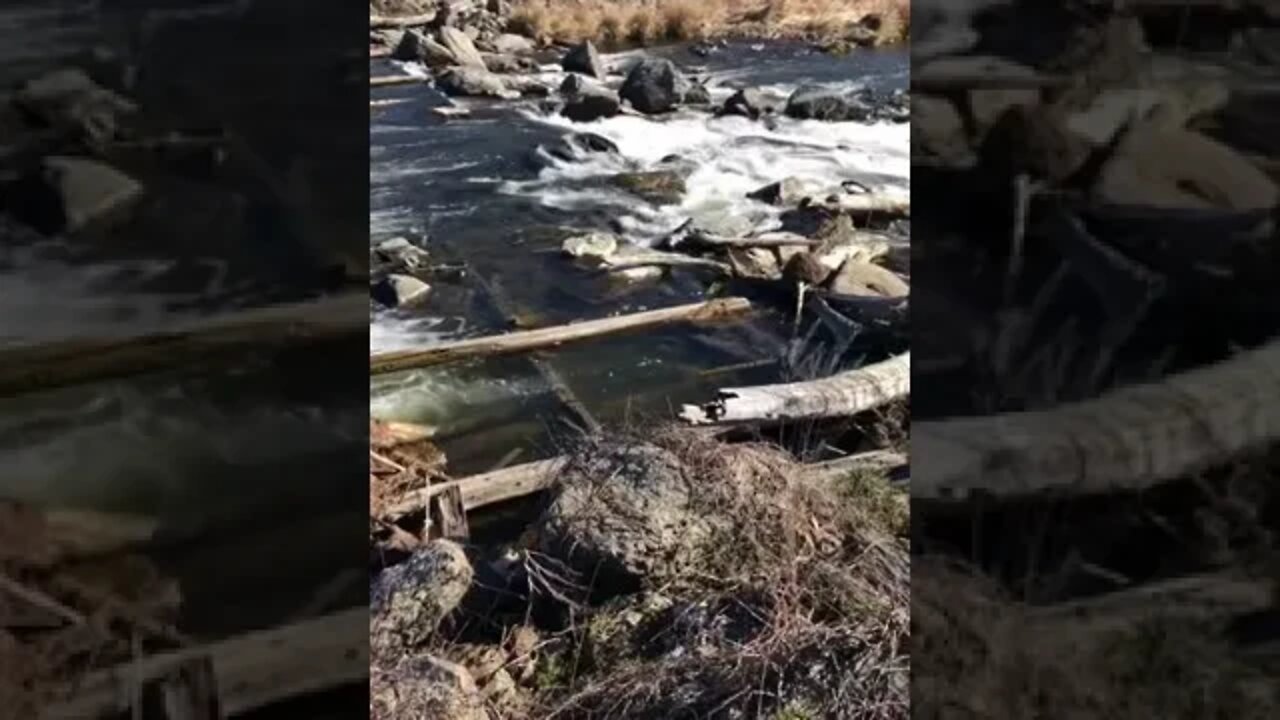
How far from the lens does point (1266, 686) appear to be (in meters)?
2.08

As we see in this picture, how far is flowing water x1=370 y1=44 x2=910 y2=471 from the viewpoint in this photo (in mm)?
9391

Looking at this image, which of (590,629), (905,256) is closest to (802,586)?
(590,629)

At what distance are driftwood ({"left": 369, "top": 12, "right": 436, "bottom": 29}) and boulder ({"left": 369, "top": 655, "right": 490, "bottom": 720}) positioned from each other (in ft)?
32.1

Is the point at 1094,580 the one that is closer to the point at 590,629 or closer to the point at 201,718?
the point at 201,718

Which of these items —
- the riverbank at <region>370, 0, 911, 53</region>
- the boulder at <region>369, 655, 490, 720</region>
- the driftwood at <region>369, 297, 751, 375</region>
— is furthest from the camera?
the riverbank at <region>370, 0, 911, 53</region>

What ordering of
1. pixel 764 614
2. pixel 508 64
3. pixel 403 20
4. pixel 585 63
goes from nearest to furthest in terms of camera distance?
pixel 764 614
pixel 585 63
pixel 508 64
pixel 403 20

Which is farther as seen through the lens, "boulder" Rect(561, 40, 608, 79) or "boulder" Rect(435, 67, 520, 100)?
"boulder" Rect(561, 40, 608, 79)

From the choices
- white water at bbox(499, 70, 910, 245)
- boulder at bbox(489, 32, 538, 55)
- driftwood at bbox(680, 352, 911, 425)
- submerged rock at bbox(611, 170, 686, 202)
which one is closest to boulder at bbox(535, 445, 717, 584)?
driftwood at bbox(680, 352, 911, 425)

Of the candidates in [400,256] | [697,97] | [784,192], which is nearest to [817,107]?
[697,97]

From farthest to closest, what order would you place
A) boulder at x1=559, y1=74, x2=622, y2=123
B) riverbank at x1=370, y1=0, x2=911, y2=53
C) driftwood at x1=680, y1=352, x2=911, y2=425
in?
riverbank at x1=370, y1=0, x2=911, y2=53
boulder at x1=559, y1=74, x2=622, y2=123
driftwood at x1=680, y1=352, x2=911, y2=425

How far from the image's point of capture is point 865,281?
11008 millimetres

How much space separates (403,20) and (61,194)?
43.8 feet

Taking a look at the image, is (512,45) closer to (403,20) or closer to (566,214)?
(403,20)

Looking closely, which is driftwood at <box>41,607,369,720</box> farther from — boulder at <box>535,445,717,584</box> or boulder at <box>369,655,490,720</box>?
boulder at <box>535,445,717,584</box>
